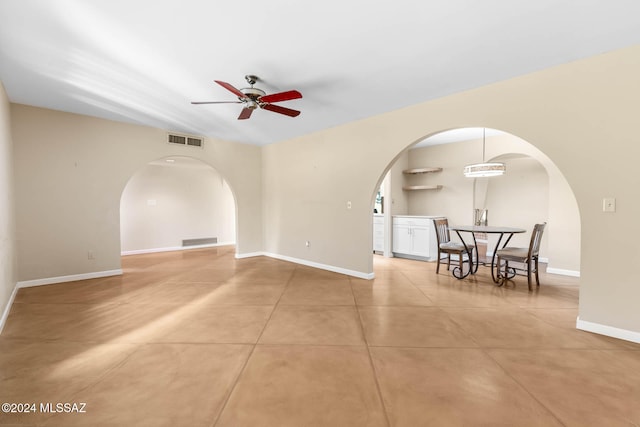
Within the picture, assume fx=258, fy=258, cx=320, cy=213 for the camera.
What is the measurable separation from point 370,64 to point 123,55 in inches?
99.2

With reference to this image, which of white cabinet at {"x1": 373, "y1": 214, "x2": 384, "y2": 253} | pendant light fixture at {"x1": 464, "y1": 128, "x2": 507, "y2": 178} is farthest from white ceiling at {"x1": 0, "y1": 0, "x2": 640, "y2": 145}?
white cabinet at {"x1": 373, "y1": 214, "x2": 384, "y2": 253}

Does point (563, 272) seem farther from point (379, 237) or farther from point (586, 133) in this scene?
point (379, 237)

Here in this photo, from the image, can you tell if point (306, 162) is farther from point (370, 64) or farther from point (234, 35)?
point (234, 35)

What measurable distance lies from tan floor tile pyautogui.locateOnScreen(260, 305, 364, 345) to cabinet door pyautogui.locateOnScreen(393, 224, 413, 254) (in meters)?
3.44

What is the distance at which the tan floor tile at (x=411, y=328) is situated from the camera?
240cm

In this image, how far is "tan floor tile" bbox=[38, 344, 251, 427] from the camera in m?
1.52

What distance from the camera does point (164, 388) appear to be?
1.78 metres

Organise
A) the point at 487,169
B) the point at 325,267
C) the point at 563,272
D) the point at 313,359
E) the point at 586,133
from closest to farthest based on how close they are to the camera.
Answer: the point at 313,359 < the point at 586,133 < the point at 487,169 < the point at 563,272 < the point at 325,267

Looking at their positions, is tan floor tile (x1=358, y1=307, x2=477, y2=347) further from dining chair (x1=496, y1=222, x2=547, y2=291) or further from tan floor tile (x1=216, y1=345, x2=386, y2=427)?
dining chair (x1=496, y1=222, x2=547, y2=291)

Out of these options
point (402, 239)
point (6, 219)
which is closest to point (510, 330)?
point (402, 239)

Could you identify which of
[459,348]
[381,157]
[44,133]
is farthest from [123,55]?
[459,348]

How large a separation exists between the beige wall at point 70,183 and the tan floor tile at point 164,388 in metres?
3.26

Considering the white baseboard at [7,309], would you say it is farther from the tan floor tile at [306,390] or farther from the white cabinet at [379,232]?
the white cabinet at [379,232]

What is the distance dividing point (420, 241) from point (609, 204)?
11.7 feet
